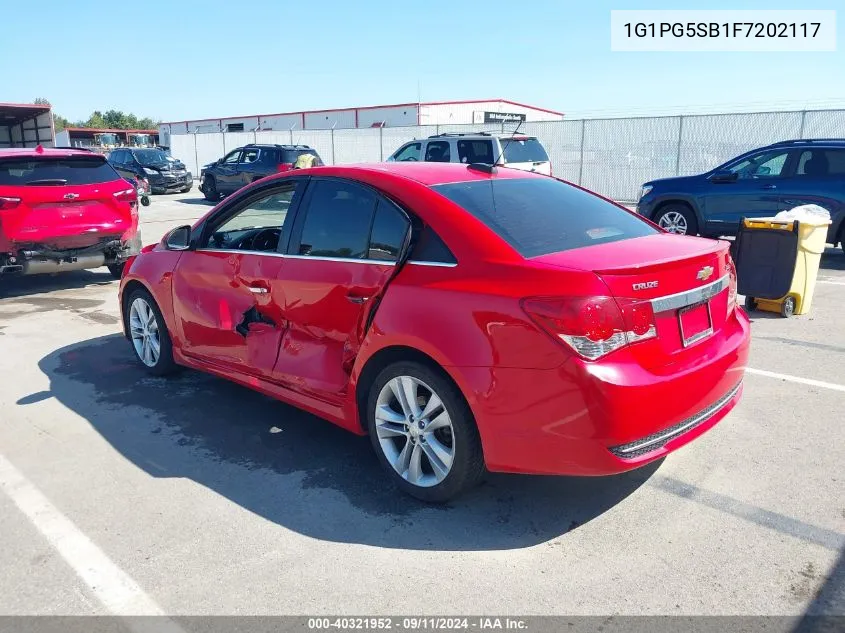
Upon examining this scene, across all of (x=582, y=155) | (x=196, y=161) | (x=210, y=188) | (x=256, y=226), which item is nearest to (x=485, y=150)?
(x=582, y=155)

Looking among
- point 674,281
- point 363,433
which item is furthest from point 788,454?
point 363,433

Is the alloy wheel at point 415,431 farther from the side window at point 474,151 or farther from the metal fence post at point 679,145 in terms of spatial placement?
the metal fence post at point 679,145

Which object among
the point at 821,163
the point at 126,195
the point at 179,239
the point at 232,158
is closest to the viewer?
the point at 179,239

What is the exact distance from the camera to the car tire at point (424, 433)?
3.32 meters

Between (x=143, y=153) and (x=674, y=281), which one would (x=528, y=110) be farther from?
(x=674, y=281)

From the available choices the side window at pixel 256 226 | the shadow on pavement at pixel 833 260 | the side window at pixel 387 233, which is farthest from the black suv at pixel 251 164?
the side window at pixel 387 233

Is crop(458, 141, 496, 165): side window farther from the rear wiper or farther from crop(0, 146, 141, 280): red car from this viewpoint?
the rear wiper

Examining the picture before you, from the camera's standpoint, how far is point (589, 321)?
296cm

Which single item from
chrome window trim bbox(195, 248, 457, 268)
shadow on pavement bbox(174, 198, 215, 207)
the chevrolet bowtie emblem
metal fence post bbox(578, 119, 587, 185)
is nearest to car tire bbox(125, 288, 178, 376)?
chrome window trim bbox(195, 248, 457, 268)

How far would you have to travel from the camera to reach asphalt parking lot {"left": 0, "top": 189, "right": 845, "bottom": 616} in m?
2.86

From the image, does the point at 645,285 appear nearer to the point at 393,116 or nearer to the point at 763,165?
the point at 763,165

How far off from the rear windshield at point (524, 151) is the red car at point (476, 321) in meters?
11.0

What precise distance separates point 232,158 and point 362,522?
20.6 m

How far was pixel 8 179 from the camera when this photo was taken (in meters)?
8.16
